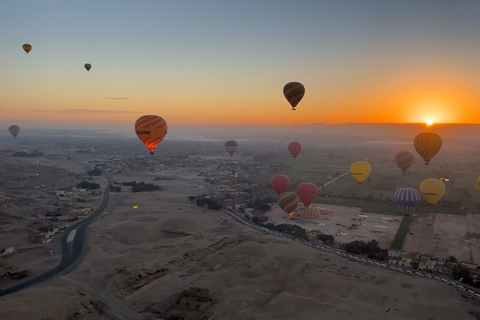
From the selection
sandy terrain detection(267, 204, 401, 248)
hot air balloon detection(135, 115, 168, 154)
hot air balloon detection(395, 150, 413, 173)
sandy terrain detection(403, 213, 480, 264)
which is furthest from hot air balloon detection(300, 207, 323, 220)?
hot air balloon detection(135, 115, 168, 154)

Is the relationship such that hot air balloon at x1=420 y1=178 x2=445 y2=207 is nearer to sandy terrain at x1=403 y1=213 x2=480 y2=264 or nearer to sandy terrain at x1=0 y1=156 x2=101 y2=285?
sandy terrain at x1=403 y1=213 x2=480 y2=264

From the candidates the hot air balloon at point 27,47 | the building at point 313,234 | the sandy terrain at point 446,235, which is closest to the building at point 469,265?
the sandy terrain at point 446,235

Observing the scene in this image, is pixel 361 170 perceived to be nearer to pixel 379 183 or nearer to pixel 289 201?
pixel 289 201

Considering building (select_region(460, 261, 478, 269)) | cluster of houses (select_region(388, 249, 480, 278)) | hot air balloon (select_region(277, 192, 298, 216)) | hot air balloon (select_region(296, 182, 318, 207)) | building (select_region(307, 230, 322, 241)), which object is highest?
hot air balloon (select_region(296, 182, 318, 207))

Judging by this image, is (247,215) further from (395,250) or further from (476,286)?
(476,286)

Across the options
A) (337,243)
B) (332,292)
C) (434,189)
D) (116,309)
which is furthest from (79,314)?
(434,189)

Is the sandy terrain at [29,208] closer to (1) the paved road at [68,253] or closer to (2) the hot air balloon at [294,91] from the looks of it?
(1) the paved road at [68,253]
